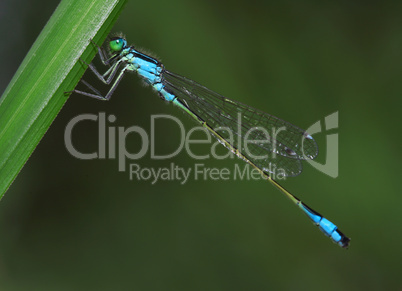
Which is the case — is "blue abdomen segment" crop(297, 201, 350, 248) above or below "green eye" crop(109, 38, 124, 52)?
below

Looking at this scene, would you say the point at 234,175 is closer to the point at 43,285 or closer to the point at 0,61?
the point at 43,285

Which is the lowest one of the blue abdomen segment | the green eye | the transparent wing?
the blue abdomen segment

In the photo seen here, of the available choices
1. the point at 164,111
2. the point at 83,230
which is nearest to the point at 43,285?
the point at 83,230

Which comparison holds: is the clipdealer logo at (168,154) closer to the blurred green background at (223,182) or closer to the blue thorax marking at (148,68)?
the blurred green background at (223,182)

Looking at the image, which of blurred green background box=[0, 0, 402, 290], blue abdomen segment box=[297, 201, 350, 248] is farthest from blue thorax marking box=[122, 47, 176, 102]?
blue abdomen segment box=[297, 201, 350, 248]

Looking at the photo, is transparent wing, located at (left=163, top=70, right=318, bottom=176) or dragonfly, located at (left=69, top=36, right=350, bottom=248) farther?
transparent wing, located at (left=163, top=70, right=318, bottom=176)

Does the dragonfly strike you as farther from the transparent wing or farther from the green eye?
the green eye

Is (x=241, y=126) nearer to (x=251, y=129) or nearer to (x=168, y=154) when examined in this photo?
(x=251, y=129)

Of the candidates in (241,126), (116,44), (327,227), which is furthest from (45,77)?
(327,227)
